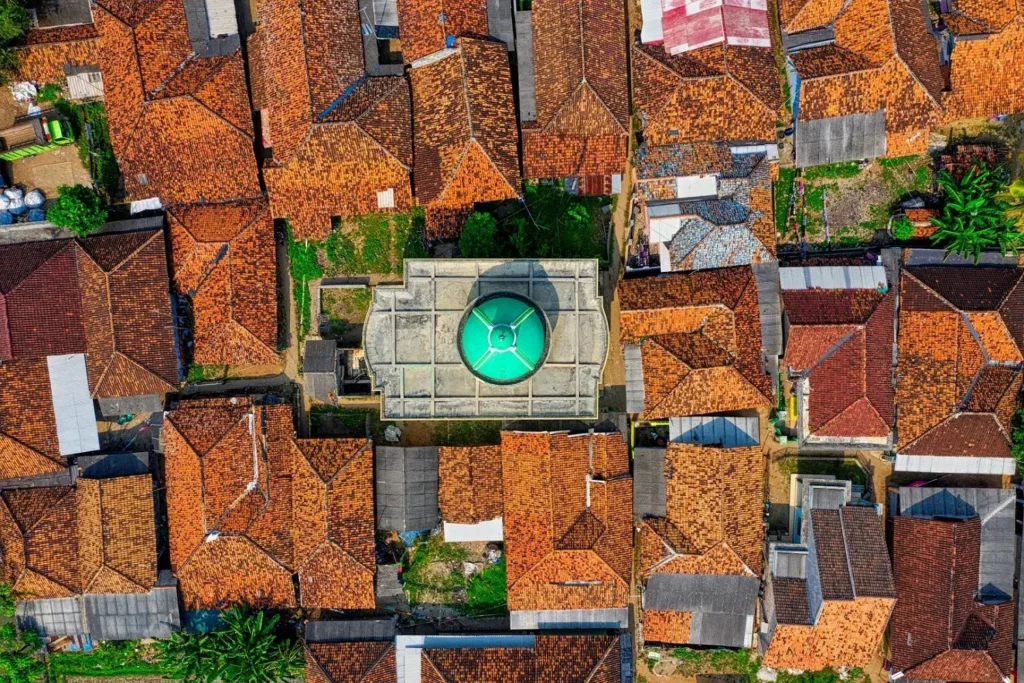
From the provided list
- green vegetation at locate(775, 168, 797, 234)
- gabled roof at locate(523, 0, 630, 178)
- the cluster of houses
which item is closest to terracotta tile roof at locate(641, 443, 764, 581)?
the cluster of houses

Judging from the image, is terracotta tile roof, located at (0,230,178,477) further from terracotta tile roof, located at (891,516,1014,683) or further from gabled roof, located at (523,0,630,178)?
terracotta tile roof, located at (891,516,1014,683)

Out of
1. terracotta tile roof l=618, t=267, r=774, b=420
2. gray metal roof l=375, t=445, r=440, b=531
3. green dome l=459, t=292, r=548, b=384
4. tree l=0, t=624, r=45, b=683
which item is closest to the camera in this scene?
green dome l=459, t=292, r=548, b=384

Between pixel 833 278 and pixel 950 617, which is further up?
pixel 833 278

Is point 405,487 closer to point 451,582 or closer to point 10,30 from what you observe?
point 451,582

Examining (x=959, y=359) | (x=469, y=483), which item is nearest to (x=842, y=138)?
(x=959, y=359)

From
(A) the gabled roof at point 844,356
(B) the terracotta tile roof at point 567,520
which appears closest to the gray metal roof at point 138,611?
(B) the terracotta tile roof at point 567,520

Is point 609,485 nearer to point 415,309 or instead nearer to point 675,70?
point 415,309

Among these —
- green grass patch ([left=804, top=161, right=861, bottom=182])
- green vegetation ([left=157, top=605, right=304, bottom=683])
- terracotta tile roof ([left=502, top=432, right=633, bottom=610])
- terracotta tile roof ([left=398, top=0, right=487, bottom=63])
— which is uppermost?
terracotta tile roof ([left=398, top=0, right=487, bottom=63])

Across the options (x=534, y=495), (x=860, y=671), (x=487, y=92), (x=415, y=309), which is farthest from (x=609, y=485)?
(x=487, y=92)
